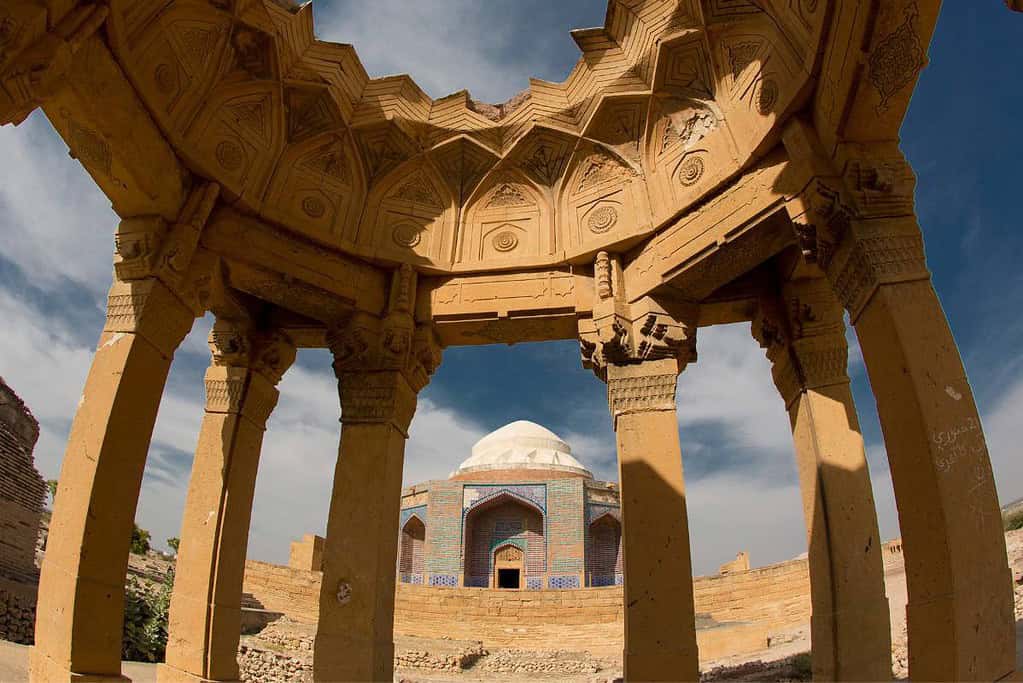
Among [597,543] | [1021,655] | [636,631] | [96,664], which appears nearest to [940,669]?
[636,631]

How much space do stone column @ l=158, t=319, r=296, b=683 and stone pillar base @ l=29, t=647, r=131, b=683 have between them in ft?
6.03

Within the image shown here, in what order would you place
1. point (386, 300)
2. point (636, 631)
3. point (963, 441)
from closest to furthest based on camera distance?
point (963, 441), point (636, 631), point (386, 300)

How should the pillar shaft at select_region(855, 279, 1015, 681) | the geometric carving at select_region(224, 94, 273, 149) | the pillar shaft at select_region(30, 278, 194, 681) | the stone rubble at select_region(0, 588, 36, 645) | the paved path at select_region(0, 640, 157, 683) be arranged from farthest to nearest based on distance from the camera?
1. the stone rubble at select_region(0, 588, 36, 645)
2. the geometric carving at select_region(224, 94, 273, 149)
3. the paved path at select_region(0, 640, 157, 683)
4. the pillar shaft at select_region(30, 278, 194, 681)
5. the pillar shaft at select_region(855, 279, 1015, 681)

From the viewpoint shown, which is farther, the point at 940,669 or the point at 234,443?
the point at 234,443

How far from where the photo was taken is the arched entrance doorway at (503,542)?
31438 millimetres

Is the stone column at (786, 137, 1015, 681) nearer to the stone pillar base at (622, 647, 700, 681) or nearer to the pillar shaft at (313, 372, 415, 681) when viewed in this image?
the stone pillar base at (622, 647, 700, 681)

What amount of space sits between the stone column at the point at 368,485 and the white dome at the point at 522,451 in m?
27.7

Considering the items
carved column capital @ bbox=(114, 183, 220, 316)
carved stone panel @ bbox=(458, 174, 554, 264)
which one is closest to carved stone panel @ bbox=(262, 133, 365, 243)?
carved column capital @ bbox=(114, 183, 220, 316)

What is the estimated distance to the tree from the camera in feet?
95.6

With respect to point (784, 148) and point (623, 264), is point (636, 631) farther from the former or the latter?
point (784, 148)

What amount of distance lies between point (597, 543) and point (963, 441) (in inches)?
1129

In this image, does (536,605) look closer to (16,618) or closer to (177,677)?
(16,618)

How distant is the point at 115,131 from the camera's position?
5.95 meters

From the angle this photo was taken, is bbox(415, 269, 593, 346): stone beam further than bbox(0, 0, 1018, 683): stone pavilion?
Yes
